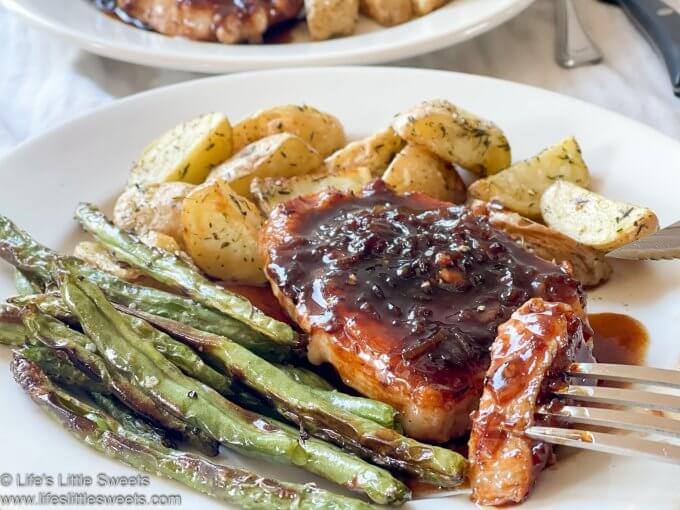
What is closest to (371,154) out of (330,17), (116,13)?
(330,17)

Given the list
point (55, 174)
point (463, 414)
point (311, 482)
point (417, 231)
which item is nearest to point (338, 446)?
point (311, 482)

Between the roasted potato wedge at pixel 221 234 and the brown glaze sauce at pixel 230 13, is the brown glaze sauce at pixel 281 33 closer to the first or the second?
the brown glaze sauce at pixel 230 13

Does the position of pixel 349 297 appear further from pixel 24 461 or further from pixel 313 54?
pixel 313 54

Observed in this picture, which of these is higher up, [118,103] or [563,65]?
[118,103]

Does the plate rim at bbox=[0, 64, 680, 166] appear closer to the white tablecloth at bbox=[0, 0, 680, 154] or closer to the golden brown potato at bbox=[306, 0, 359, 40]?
the golden brown potato at bbox=[306, 0, 359, 40]

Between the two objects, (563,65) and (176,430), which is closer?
(176,430)

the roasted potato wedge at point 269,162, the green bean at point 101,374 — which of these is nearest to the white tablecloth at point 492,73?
the roasted potato wedge at point 269,162
